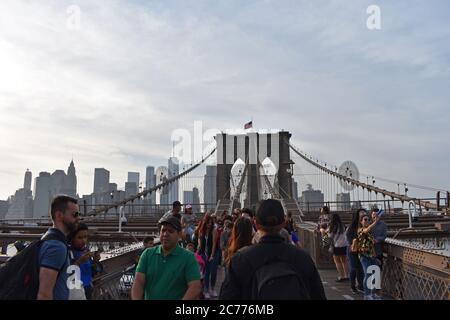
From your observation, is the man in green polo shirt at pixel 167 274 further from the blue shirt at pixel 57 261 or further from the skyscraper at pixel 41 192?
the skyscraper at pixel 41 192

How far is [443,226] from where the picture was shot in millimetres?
10820

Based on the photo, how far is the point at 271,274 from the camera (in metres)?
2.16

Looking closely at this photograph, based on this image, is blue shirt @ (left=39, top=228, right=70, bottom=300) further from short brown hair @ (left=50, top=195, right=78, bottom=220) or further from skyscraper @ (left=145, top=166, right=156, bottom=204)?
skyscraper @ (left=145, top=166, right=156, bottom=204)

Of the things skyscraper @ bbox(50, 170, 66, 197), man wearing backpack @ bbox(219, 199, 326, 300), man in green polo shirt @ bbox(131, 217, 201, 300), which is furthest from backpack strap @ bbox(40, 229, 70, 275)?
skyscraper @ bbox(50, 170, 66, 197)

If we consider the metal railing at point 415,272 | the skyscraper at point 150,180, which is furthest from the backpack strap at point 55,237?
the skyscraper at point 150,180

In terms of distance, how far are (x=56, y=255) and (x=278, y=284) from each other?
1.37 metres

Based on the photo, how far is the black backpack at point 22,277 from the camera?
2445mm

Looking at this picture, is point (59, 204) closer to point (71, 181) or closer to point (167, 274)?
point (167, 274)

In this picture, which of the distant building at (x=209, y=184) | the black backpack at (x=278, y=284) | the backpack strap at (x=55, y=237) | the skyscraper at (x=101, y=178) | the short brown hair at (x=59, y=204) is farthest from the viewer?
the skyscraper at (x=101, y=178)

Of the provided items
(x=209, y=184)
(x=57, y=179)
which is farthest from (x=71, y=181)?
(x=209, y=184)

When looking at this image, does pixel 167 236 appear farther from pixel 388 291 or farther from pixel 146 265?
pixel 388 291

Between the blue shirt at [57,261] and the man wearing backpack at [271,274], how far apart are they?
1.03m
